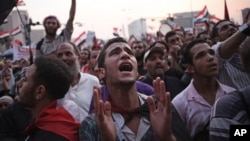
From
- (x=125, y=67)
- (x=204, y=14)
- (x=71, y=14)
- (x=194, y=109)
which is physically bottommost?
(x=204, y=14)

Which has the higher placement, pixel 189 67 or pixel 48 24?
pixel 48 24

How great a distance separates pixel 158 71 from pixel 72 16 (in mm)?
1489

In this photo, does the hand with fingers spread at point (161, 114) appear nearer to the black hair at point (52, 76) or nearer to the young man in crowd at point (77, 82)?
the black hair at point (52, 76)

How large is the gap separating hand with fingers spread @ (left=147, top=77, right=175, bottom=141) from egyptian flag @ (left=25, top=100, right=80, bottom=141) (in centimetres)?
58

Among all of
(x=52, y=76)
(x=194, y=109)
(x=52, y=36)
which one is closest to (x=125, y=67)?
(x=52, y=76)

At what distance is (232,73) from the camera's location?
3.54m

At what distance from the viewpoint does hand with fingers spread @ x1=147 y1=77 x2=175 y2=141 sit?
214 centimetres

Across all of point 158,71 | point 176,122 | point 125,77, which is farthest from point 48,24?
point 176,122

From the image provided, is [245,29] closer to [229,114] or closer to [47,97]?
[229,114]

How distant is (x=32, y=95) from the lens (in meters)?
2.63

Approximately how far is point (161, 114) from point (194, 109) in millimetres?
973

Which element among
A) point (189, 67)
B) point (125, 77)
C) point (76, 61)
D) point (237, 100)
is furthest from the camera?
point (76, 61)

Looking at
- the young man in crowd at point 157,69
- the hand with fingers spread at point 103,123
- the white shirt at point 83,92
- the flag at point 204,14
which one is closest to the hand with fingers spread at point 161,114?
the hand with fingers spread at point 103,123

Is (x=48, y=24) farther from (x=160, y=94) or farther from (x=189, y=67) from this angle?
(x=160, y=94)
